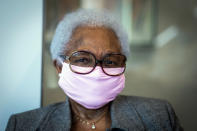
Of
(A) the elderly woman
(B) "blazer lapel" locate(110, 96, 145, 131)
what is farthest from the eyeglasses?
(B) "blazer lapel" locate(110, 96, 145, 131)

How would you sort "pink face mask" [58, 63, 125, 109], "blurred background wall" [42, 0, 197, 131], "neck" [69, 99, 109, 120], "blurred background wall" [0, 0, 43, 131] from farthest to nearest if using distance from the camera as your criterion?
"blurred background wall" [42, 0, 197, 131] < "blurred background wall" [0, 0, 43, 131] < "neck" [69, 99, 109, 120] < "pink face mask" [58, 63, 125, 109]

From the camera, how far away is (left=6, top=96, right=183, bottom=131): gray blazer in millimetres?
914

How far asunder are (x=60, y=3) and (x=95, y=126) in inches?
28.7

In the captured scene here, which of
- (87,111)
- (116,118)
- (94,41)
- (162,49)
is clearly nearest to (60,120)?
(87,111)

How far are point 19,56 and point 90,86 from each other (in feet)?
1.59

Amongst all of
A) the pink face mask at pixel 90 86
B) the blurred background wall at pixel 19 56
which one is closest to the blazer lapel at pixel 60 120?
the pink face mask at pixel 90 86

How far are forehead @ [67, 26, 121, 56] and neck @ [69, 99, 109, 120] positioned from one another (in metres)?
0.27

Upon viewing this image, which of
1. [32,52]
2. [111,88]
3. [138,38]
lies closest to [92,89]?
[111,88]

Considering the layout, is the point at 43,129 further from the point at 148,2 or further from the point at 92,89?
the point at 148,2

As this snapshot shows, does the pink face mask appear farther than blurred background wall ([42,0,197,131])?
No

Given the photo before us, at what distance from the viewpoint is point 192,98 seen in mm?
1342

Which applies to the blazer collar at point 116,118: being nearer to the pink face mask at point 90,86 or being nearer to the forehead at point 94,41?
the pink face mask at point 90,86

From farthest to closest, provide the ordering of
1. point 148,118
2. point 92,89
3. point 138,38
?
point 138,38
point 148,118
point 92,89

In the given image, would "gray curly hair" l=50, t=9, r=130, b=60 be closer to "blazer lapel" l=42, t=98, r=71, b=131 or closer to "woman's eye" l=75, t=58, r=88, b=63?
"woman's eye" l=75, t=58, r=88, b=63
